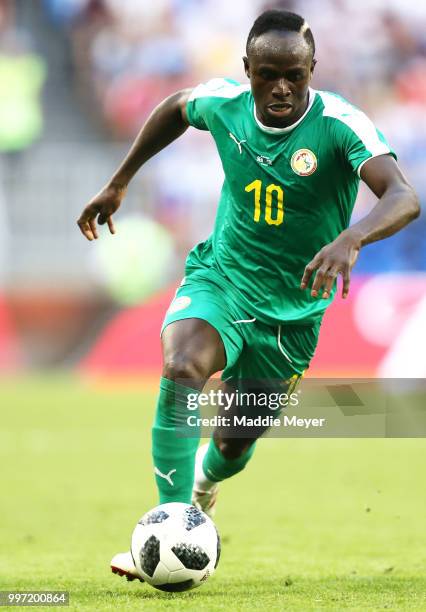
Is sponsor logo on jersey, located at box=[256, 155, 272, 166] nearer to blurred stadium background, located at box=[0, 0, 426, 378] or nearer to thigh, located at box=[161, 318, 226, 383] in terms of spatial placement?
thigh, located at box=[161, 318, 226, 383]

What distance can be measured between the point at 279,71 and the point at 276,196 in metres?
0.59

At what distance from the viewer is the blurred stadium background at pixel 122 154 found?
53.7 feet

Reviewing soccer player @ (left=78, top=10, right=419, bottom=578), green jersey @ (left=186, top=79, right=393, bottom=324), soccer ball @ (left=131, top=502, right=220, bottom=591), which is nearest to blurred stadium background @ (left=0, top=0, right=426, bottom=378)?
soccer player @ (left=78, top=10, right=419, bottom=578)

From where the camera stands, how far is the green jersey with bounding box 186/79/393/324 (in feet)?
15.6

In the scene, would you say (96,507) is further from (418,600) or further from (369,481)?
(418,600)

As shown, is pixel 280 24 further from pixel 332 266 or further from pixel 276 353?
pixel 276 353

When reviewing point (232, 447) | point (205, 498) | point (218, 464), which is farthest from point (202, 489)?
point (232, 447)

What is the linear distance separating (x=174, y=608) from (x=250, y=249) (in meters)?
1.69

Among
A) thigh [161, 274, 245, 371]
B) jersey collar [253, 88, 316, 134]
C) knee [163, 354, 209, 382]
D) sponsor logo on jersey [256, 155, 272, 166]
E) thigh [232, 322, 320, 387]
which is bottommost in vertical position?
thigh [232, 322, 320, 387]

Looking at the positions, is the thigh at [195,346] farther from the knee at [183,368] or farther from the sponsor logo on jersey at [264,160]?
the sponsor logo on jersey at [264,160]

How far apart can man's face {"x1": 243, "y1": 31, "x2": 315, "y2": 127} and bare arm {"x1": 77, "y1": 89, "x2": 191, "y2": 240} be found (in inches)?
30.7

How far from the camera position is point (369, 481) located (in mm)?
8836

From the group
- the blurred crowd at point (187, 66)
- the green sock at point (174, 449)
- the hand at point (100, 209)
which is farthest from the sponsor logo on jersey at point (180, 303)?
the blurred crowd at point (187, 66)

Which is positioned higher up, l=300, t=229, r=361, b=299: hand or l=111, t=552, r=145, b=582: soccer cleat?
l=300, t=229, r=361, b=299: hand
